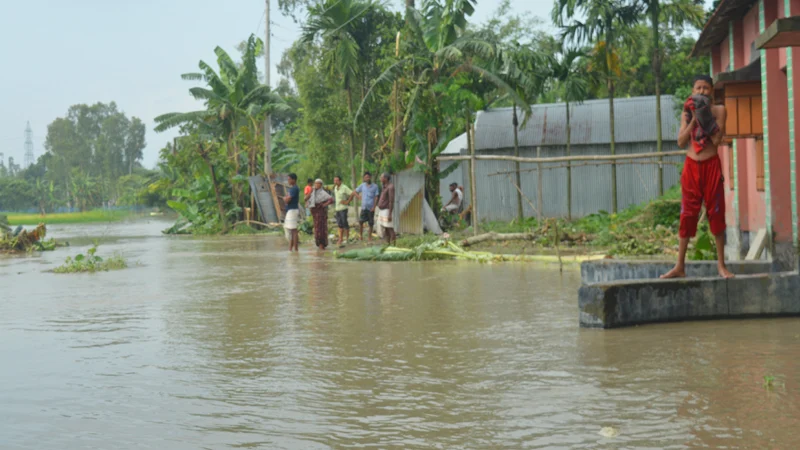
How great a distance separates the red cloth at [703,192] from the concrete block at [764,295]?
1.68 ft

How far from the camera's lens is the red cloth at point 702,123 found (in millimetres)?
7480

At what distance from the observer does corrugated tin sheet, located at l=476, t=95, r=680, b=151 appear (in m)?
26.7

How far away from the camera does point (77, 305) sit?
10141mm

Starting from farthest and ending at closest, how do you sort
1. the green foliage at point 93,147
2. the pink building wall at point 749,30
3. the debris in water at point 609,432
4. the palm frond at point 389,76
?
1. the green foliage at point 93,147
2. the palm frond at point 389,76
3. the pink building wall at point 749,30
4. the debris in water at point 609,432

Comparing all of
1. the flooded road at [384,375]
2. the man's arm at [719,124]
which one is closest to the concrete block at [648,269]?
the flooded road at [384,375]

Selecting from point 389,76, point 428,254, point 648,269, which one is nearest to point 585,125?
point 389,76

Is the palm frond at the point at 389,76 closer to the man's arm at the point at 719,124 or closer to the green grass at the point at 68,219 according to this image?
the man's arm at the point at 719,124

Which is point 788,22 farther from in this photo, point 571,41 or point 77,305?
point 571,41

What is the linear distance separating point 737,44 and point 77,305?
9417 millimetres

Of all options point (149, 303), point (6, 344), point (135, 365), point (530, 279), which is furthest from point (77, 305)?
point (530, 279)

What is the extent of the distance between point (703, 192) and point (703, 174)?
0.51 feet

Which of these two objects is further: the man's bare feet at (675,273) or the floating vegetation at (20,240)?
the floating vegetation at (20,240)

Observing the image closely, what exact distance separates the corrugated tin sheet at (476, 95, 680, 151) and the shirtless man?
1935cm

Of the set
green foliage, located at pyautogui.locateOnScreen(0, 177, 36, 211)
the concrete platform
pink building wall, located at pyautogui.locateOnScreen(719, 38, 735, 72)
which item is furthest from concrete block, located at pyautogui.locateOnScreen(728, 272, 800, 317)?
green foliage, located at pyautogui.locateOnScreen(0, 177, 36, 211)
